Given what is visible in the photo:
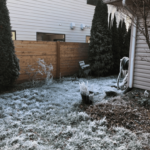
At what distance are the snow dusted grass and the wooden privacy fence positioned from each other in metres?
2.06

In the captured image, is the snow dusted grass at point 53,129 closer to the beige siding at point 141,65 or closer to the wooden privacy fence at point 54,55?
the beige siding at point 141,65

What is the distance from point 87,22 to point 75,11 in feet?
3.86

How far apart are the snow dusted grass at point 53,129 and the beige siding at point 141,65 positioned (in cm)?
149

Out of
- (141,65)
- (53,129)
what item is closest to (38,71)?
(141,65)

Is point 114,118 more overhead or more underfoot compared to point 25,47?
more underfoot

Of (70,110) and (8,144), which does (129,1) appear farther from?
(8,144)

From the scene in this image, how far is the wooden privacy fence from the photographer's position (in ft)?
20.0

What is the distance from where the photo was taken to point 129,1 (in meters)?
4.59

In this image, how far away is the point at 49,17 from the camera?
8859 mm

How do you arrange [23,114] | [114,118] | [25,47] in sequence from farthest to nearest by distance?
[25,47]
[23,114]
[114,118]

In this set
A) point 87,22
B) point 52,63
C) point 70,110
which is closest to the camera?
point 70,110

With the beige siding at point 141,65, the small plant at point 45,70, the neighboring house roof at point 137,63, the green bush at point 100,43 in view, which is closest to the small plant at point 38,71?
the small plant at point 45,70

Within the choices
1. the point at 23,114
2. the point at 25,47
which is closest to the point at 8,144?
the point at 23,114

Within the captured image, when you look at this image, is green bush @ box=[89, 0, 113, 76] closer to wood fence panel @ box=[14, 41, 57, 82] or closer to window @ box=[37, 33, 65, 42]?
wood fence panel @ box=[14, 41, 57, 82]
